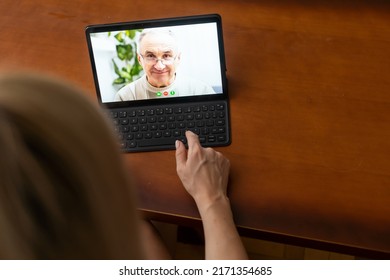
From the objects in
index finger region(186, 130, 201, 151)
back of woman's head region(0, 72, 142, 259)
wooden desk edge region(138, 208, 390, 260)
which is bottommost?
wooden desk edge region(138, 208, 390, 260)

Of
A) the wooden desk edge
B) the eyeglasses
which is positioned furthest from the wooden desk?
the eyeglasses

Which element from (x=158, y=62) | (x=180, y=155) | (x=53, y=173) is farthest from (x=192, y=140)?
(x=53, y=173)

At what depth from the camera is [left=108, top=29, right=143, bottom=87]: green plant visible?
0.79 m

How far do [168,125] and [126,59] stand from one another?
0.14 meters

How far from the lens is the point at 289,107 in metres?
0.80

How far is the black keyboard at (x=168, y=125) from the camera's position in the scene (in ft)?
2.62

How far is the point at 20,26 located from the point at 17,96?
57 centimetres

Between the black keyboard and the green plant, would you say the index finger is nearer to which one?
the black keyboard

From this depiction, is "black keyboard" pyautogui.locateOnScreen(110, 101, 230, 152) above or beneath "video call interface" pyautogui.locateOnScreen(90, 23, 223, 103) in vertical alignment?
beneath

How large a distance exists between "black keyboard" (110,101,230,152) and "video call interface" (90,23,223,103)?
27mm

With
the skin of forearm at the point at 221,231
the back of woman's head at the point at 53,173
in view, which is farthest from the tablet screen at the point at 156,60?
the back of woman's head at the point at 53,173

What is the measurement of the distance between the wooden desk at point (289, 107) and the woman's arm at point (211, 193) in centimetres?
2

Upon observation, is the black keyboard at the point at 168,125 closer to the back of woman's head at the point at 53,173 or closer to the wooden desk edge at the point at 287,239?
the wooden desk edge at the point at 287,239

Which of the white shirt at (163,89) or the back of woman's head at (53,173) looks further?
the white shirt at (163,89)
